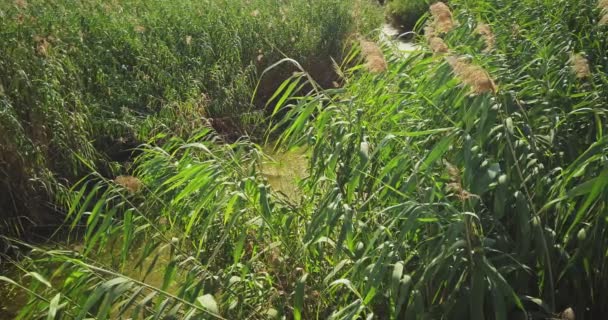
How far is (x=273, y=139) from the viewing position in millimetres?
6305

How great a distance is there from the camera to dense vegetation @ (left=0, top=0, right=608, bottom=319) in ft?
6.17

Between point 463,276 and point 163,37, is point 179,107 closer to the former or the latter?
point 163,37

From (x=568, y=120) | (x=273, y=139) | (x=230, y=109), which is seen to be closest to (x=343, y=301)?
(x=568, y=120)

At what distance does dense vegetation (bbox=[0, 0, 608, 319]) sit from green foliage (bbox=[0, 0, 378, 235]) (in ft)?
4.20

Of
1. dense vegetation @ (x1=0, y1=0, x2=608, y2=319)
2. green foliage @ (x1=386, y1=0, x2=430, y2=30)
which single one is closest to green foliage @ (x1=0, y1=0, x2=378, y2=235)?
dense vegetation @ (x1=0, y1=0, x2=608, y2=319)

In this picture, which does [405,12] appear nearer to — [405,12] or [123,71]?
[405,12]

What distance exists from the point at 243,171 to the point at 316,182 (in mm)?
331

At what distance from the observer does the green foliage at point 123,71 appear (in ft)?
14.0

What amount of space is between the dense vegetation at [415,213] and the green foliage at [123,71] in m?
1.28

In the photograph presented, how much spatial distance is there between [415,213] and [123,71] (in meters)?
4.27

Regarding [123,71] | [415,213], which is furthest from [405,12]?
[415,213]

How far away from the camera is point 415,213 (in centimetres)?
182

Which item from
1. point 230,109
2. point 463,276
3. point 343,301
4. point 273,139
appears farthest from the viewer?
point 273,139

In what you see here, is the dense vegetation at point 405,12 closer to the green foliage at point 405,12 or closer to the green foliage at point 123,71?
the green foliage at point 405,12
